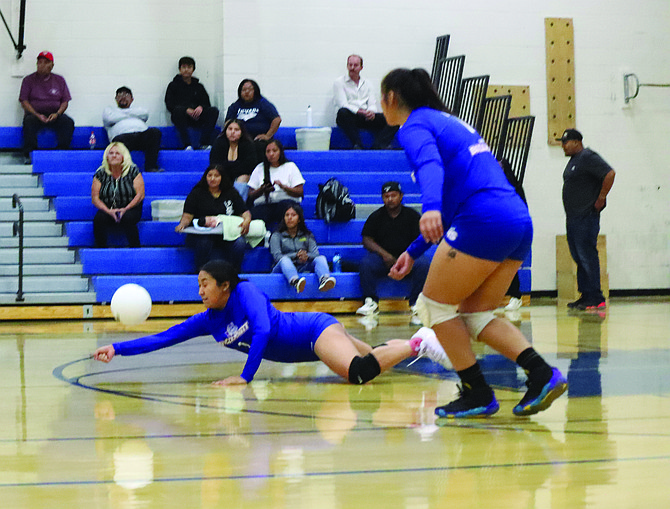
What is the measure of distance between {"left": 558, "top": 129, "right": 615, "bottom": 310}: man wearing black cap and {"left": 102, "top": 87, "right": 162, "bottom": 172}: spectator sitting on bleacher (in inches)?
188

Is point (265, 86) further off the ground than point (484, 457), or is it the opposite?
point (265, 86)

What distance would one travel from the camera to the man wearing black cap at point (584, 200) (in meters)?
10.1

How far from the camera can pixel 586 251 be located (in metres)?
10.2

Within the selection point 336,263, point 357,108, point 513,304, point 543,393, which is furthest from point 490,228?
point 357,108

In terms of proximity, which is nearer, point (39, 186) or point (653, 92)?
point (39, 186)

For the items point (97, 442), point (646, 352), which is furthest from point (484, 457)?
point (646, 352)

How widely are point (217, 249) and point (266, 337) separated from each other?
5083mm

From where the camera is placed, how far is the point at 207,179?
970 centimetres

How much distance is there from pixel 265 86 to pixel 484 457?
10052mm

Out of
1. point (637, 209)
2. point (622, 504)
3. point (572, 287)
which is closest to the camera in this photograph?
point (622, 504)

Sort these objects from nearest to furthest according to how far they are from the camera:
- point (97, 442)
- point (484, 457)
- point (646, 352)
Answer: point (484, 457) < point (97, 442) < point (646, 352)

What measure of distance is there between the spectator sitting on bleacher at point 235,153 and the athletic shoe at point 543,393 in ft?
23.3

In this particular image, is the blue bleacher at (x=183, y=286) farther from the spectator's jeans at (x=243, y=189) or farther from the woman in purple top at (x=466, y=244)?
the woman in purple top at (x=466, y=244)

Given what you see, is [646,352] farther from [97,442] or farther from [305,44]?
[305,44]
